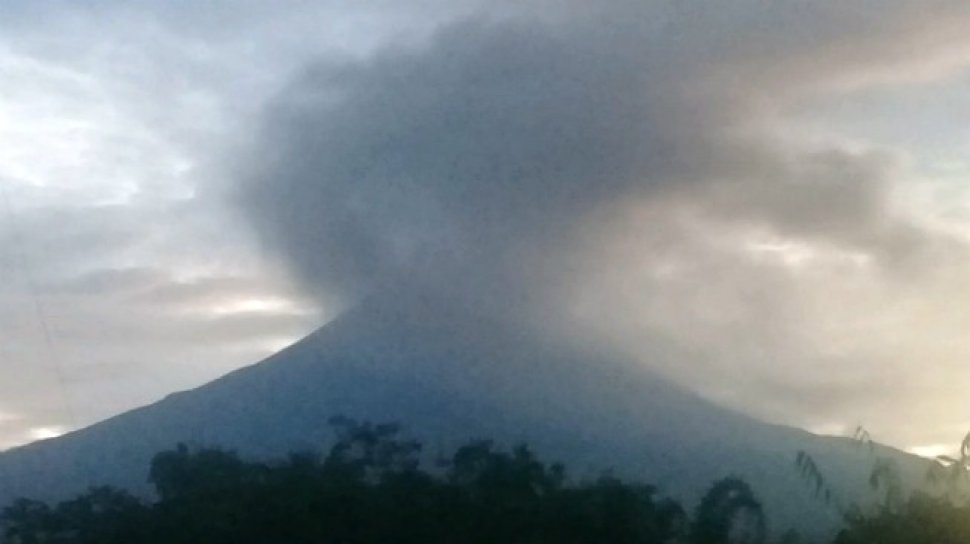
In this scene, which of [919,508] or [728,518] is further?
[728,518]

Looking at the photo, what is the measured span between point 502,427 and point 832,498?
116843 mm

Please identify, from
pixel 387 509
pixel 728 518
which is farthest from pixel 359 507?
pixel 728 518

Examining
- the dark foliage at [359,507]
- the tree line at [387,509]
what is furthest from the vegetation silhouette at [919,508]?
the dark foliage at [359,507]

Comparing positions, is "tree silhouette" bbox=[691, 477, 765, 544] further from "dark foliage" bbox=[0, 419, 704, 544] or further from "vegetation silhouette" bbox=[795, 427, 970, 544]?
"vegetation silhouette" bbox=[795, 427, 970, 544]

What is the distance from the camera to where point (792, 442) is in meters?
169

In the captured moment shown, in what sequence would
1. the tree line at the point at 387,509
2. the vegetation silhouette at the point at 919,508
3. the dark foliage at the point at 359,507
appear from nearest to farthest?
1. the vegetation silhouette at the point at 919,508
2. the tree line at the point at 387,509
3. the dark foliage at the point at 359,507

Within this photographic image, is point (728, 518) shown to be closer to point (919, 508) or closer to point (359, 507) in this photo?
point (359, 507)

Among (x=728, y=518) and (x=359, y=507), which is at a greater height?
(x=728, y=518)

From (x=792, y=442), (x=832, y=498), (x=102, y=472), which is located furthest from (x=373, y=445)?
(x=792, y=442)

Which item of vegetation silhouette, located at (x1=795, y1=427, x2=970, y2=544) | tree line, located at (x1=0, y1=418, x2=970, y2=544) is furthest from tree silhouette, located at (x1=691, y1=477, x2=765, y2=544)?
vegetation silhouette, located at (x1=795, y1=427, x2=970, y2=544)

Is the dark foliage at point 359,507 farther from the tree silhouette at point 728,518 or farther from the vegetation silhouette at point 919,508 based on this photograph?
the vegetation silhouette at point 919,508

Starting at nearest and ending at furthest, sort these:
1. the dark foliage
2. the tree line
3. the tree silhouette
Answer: the tree line
the dark foliage
the tree silhouette

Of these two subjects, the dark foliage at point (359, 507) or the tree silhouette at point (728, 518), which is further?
the tree silhouette at point (728, 518)

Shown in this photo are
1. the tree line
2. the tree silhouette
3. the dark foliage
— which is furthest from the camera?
the tree silhouette
